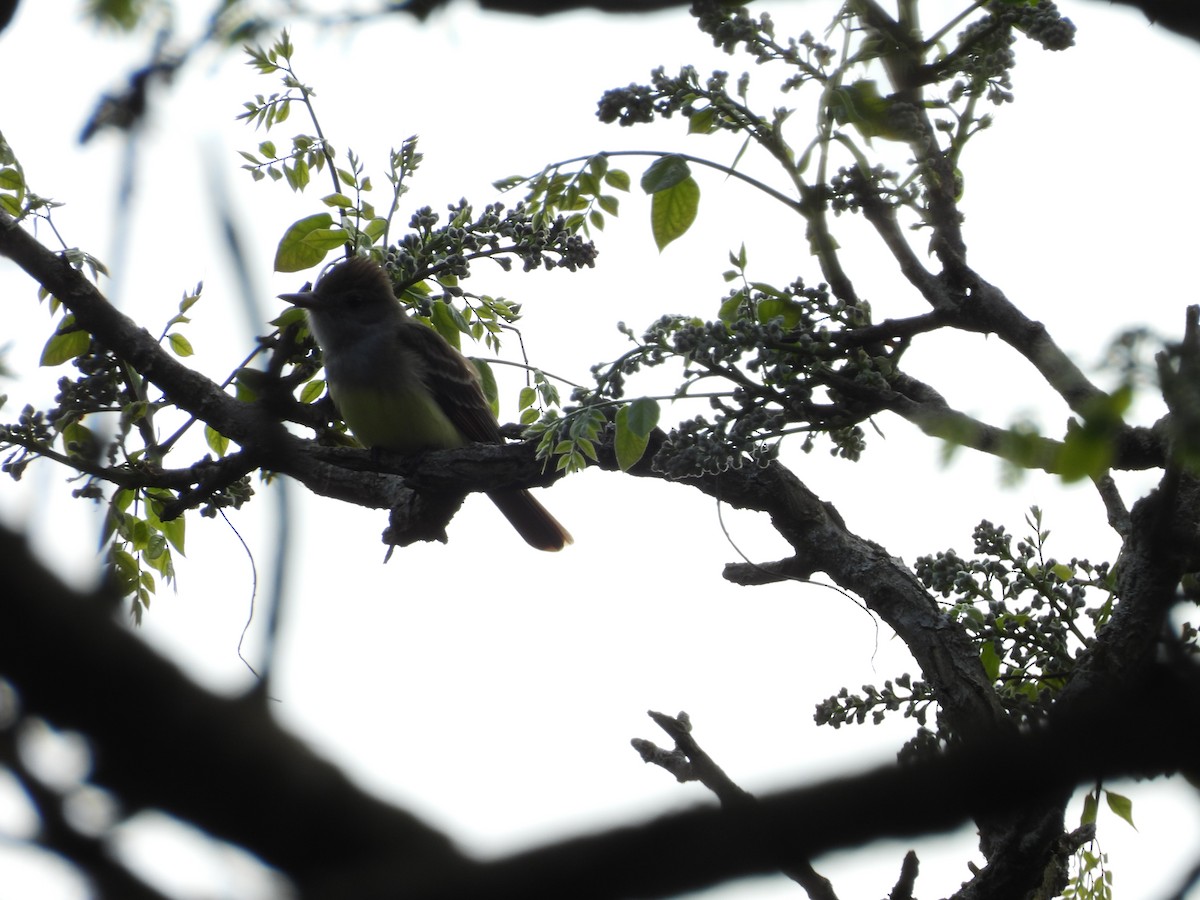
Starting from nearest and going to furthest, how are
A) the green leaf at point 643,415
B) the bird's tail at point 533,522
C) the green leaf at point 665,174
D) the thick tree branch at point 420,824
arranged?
the thick tree branch at point 420,824 → the green leaf at point 643,415 → the green leaf at point 665,174 → the bird's tail at point 533,522

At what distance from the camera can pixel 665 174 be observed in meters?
3.89

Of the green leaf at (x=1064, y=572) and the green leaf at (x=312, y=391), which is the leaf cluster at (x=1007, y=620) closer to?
the green leaf at (x=1064, y=572)

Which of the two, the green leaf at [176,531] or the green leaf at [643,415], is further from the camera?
the green leaf at [176,531]

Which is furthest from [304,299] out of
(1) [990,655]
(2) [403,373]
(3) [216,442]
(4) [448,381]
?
(1) [990,655]

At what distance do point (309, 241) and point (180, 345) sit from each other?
0.77 meters

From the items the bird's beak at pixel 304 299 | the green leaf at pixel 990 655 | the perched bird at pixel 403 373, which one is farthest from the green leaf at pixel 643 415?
the bird's beak at pixel 304 299

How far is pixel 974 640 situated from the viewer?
171 inches

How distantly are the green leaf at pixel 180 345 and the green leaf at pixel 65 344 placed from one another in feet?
1.21

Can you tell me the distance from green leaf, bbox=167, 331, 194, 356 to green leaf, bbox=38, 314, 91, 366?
370mm

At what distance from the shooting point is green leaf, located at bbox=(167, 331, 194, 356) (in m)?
5.27

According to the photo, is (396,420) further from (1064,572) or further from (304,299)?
(1064,572)

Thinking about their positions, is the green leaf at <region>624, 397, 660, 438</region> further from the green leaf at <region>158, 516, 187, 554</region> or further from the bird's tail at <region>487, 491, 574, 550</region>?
the bird's tail at <region>487, 491, 574, 550</region>

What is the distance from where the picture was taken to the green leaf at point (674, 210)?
400cm

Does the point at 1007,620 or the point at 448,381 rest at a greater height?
the point at 448,381
